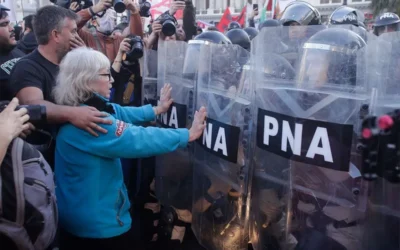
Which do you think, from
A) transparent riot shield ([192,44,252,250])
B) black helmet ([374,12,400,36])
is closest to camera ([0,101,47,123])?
transparent riot shield ([192,44,252,250])

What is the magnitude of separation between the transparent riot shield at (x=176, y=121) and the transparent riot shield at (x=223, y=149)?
0.87 ft

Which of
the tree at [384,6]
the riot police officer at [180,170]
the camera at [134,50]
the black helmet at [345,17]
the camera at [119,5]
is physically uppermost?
the tree at [384,6]

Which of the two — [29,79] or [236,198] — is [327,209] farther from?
[29,79]

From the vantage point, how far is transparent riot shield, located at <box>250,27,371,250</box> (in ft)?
5.43

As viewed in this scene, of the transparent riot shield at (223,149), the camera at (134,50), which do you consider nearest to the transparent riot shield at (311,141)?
the transparent riot shield at (223,149)

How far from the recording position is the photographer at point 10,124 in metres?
1.67

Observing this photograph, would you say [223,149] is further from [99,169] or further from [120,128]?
[99,169]

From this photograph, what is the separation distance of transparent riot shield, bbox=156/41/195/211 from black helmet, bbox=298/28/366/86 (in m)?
0.98

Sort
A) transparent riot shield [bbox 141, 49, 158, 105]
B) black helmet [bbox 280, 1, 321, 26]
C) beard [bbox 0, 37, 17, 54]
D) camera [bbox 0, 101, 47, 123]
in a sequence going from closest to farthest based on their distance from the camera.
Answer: camera [bbox 0, 101, 47, 123] < beard [bbox 0, 37, 17, 54] < transparent riot shield [bbox 141, 49, 158, 105] < black helmet [bbox 280, 1, 321, 26]

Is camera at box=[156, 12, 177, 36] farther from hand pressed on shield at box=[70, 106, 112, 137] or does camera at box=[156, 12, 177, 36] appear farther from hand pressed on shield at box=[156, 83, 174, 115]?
hand pressed on shield at box=[70, 106, 112, 137]

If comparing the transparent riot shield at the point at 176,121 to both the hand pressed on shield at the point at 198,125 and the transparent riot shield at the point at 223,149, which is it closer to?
the transparent riot shield at the point at 223,149

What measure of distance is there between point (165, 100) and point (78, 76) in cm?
77

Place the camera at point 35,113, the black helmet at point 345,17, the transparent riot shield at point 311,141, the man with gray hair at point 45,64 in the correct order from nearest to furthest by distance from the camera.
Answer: the transparent riot shield at point 311,141 → the camera at point 35,113 → the man with gray hair at point 45,64 → the black helmet at point 345,17

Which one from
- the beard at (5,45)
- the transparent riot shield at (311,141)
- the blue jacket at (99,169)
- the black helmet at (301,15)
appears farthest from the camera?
the black helmet at (301,15)
